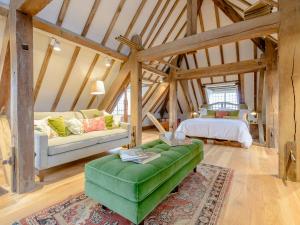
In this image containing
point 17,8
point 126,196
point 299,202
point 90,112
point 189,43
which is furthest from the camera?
point 90,112

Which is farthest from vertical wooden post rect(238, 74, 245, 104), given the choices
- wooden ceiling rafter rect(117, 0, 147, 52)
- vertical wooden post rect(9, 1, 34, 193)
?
vertical wooden post rect(9, 1, 34, 193)

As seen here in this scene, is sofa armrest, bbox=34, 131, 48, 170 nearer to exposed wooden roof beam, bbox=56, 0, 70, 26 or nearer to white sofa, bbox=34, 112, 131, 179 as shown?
white sofa, bbox=34, 112, 131, 179

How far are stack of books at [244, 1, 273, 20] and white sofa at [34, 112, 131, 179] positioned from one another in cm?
295


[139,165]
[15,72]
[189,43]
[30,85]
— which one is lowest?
[139,165]

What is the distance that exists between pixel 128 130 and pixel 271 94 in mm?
3516

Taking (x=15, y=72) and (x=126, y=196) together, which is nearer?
(x=126, y=196)

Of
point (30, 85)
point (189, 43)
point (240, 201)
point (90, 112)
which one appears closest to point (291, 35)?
point (189, 43)

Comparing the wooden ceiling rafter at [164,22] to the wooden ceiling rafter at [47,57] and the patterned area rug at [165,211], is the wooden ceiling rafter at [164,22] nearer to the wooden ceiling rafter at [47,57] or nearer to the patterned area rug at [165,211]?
the wooden ceiling rafter at [47,57]

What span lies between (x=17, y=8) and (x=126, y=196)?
232 cm

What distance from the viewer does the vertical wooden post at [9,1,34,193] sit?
1943 mm

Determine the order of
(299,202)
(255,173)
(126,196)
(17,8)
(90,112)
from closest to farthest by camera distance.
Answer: (126,196) < (299,202) < (17,8) < (255,173) < (90,112)

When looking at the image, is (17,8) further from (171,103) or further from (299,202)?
(171,103)

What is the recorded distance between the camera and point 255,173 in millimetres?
2545

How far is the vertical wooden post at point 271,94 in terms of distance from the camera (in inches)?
160
